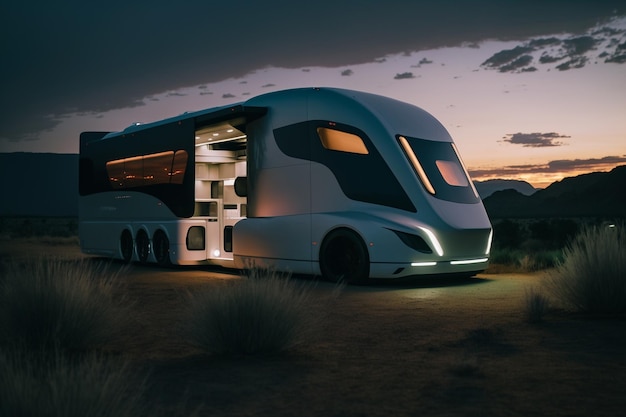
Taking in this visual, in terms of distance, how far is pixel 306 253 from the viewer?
50.8ft

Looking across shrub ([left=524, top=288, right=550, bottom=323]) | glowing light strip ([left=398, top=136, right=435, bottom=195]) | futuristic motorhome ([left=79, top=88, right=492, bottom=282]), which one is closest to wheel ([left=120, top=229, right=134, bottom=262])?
futuristic motorhome ([left=79, top=88, right=492, bottom=282])

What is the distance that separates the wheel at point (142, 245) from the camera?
20953mm

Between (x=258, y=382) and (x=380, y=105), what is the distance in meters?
9.64

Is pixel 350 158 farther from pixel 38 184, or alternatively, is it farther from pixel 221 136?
pixel 38 184

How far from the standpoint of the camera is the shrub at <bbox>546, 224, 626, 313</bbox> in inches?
397

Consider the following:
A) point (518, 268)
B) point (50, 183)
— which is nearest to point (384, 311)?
point (518, 268)

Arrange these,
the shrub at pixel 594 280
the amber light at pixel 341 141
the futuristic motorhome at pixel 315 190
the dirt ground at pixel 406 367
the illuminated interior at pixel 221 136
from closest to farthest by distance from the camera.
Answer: the dirt ground at pixel 406 367
the shrub at pixel 594 280
the futuristic motorhome at pixel 315 190
the amber light at pixel 341 141
the illuminated interior at pixel 221 136

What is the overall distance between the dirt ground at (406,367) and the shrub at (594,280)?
35 centimetres

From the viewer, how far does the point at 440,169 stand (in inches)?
582

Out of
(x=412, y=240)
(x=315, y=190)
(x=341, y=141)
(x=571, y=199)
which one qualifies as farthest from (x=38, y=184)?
(x=412, y=240)

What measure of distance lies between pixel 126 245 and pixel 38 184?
160m

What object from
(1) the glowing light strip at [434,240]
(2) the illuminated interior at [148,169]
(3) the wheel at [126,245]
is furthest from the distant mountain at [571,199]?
(1) the glowing light strip at [434,240]

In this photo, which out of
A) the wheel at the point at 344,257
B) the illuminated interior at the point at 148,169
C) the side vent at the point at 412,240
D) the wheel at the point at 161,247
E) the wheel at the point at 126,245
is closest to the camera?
the side vent at the point at 412,240

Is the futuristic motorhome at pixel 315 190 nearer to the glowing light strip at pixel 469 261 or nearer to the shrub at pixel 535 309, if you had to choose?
the glowing light strip at pixel 469 261
